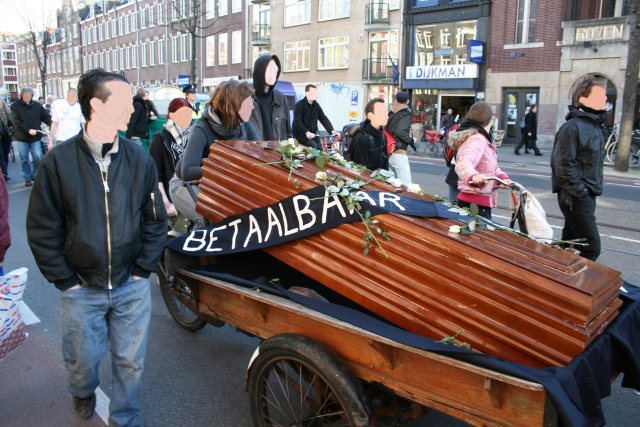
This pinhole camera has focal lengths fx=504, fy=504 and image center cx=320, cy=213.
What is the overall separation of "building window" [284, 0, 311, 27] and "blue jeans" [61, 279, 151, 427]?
111 feet

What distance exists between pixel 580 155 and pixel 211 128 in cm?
310

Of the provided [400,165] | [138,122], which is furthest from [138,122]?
[400,165]

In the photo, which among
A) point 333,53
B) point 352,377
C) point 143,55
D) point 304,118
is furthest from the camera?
point 143,55

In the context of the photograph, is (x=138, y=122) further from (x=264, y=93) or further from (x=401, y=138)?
(x=264, y=93)

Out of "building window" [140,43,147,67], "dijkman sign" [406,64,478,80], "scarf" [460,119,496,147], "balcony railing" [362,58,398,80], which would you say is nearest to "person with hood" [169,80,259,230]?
"scarf" [460,119,496,147]

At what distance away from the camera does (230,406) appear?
3184 millimetres

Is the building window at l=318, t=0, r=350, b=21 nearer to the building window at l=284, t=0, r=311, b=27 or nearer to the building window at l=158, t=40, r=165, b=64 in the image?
the building window at l=284, t=0, r=311, b=27

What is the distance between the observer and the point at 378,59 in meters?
30.0

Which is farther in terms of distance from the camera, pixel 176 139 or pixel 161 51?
pixel 161 51

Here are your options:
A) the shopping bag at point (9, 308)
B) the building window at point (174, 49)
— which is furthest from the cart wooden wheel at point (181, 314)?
the building window at point (174, 49)

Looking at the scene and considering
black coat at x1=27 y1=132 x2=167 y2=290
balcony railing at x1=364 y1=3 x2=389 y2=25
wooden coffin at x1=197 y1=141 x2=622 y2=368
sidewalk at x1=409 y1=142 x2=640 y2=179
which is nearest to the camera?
wooden coffin at x1=197 y1=141 x2=622 y2=368

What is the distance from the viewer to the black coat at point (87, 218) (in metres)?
2.45

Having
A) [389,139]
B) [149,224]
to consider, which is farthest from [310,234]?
[389,139]

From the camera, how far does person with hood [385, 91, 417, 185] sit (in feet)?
25.2
